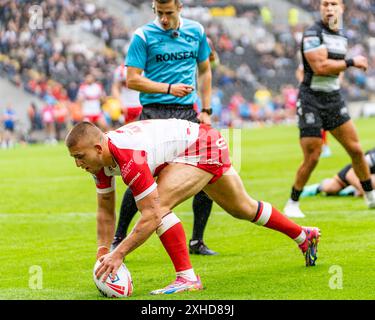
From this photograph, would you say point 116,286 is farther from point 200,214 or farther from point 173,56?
point 173,56

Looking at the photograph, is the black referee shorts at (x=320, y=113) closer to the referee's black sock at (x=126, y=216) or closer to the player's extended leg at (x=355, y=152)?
the player's extended leg at (x=355, y=152)

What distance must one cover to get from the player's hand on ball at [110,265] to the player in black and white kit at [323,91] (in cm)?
490

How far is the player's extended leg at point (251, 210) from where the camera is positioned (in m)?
7.63

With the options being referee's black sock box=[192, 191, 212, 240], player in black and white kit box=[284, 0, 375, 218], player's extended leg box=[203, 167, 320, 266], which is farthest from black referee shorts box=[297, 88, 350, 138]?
player's extended leg box=[203, 167, 320, 266]

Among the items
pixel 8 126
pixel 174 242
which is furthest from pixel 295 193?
pixel 8 126

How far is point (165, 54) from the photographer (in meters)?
9.20

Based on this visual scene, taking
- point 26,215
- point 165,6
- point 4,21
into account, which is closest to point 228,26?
point 4,21

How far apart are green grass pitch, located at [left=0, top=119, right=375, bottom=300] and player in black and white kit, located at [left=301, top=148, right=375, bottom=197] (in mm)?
202

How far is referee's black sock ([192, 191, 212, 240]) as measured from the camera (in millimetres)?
9305

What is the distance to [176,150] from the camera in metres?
7.36

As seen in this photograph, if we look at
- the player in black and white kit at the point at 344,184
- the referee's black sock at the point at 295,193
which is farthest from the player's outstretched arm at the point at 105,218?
the player in black and white kit at the point at 344,184

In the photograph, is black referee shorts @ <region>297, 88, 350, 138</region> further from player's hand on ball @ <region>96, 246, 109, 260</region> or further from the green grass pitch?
player's hand on ball @ <region>96, 246, 109, 260</region>

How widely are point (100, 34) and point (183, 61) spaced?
35.5 m

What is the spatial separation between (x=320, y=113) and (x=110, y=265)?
5.13 m
